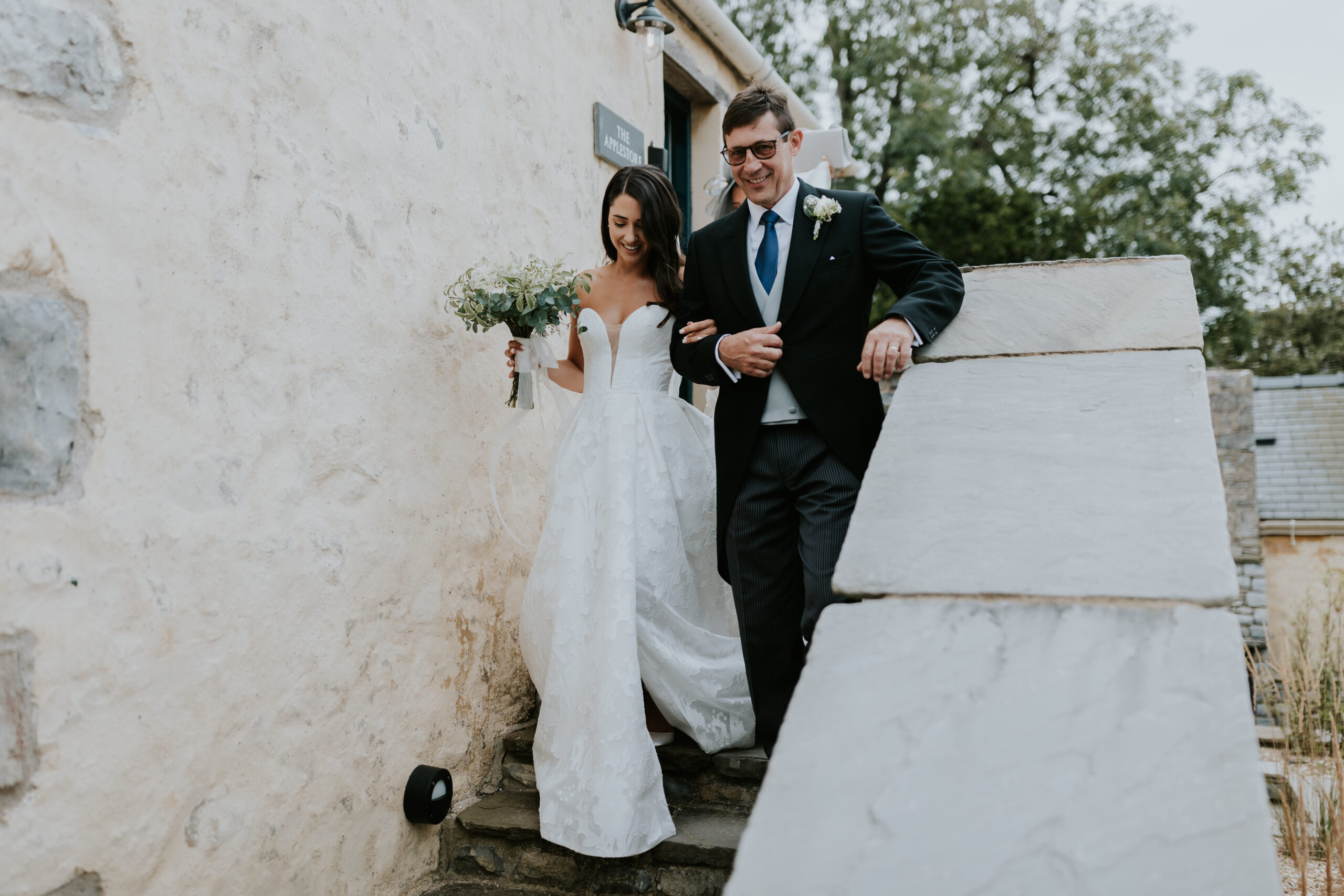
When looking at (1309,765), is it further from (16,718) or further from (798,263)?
(16,718)

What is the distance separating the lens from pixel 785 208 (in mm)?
2617

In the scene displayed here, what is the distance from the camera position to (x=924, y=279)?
238cm

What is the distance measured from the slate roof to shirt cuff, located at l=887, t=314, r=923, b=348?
1580cm

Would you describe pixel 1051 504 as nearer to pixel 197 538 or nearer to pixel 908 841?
pixel 908 841

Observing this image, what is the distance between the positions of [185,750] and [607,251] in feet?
7.01

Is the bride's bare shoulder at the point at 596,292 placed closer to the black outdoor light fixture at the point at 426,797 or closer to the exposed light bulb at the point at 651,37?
the black outdoor light fixture at the point at 426,797

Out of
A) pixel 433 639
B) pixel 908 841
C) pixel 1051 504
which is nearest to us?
pixel 908 841

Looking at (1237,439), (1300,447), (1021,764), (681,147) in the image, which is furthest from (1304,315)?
(1021,764)

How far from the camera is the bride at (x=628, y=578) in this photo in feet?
9.15

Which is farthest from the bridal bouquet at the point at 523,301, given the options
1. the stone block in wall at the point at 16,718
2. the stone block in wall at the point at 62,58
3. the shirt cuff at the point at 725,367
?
the stone block in wall at the point at 16,718

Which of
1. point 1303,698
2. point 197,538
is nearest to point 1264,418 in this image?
point 1303,698

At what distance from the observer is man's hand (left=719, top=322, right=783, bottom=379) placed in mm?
2443

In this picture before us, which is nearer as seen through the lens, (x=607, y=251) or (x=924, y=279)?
(x=924, y=279)

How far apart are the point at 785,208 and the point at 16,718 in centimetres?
212
